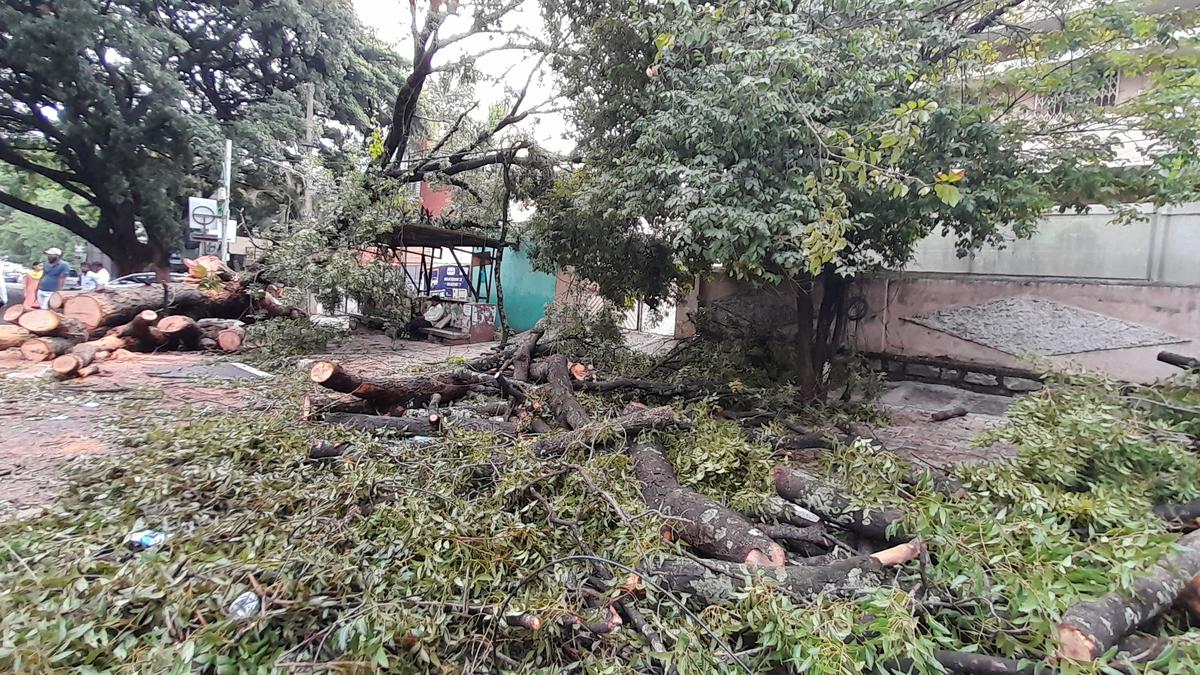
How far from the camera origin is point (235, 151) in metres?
14.4

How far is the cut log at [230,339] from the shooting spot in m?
8.92

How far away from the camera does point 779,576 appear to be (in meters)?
2.48

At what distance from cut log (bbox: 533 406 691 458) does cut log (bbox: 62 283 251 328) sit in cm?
763

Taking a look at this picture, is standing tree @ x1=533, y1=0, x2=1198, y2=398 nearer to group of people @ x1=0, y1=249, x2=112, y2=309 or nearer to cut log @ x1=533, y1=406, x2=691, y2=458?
cut log @ x1=533, y1=406, x2=691, y2=458

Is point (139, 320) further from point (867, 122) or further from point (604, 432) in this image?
point (867, 122)

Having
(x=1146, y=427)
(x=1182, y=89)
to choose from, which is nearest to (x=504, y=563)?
(x=1146, y=427)

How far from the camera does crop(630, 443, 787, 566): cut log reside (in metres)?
2.78

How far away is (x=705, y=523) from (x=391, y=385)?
326 cm

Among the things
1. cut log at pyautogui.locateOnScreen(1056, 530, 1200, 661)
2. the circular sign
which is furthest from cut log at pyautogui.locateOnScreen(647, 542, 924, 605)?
the circular sign

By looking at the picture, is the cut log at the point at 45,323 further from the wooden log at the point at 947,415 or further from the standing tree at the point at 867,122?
the wooden log at the point at 947,415

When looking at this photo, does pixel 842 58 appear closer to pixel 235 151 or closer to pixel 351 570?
pixel 351 570

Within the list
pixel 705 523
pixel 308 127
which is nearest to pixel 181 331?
pixel 308 127

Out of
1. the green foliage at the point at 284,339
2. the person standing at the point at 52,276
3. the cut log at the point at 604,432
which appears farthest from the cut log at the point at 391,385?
the person standing at the point at 52,276

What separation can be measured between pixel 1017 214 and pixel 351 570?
5.66 metres
